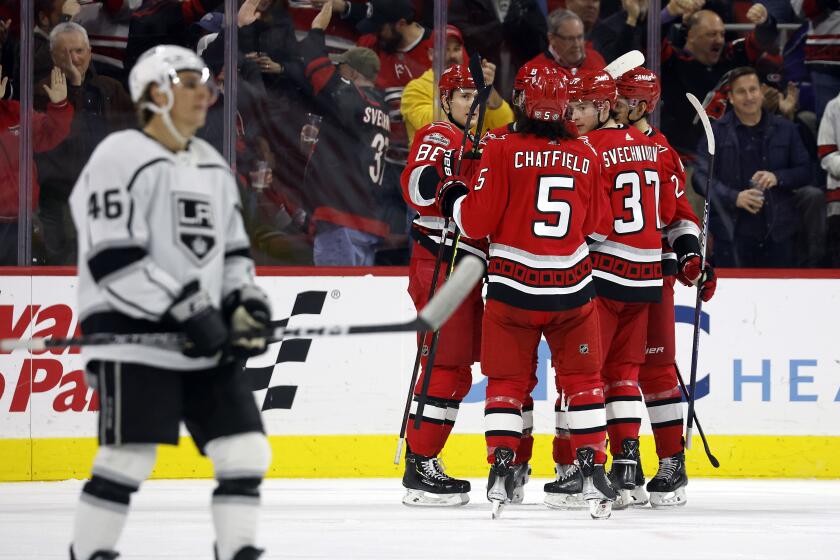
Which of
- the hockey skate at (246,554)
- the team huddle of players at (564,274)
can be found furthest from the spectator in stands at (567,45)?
the hockey skate at (246,554)

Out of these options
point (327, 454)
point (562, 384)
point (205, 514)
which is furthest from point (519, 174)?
point (327, 454)

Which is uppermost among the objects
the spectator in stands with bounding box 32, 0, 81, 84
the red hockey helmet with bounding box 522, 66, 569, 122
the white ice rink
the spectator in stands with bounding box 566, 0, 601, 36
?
the spectator in stands with bounding box 566, 0, 601, 36

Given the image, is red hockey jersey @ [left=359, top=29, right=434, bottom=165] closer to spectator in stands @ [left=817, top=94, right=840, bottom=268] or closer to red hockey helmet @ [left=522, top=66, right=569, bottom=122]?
spectator in stands @ [left=817, top=94, right=840, bottom=268]

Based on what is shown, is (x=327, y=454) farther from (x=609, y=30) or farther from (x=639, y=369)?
(x=609, y=30)

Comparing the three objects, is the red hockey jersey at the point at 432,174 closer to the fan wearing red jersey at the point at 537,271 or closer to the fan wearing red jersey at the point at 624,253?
the fan wearing red jersey at the point at 537,271

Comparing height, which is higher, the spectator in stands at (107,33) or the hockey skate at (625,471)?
the spectator in stands at (107,33)

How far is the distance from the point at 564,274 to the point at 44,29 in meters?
2.75

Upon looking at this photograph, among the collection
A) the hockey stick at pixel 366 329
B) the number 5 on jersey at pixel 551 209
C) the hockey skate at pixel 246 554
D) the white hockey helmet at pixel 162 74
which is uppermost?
the white hockey helmet at pixel 162 74

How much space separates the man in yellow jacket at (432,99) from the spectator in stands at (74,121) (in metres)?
1.18

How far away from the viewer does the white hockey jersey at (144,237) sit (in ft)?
9.36

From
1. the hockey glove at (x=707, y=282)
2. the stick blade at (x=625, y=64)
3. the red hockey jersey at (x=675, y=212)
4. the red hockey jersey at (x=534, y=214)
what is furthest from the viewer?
the stick blade at (x=625, y=64)

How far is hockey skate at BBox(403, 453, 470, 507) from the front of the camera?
16.2 feet

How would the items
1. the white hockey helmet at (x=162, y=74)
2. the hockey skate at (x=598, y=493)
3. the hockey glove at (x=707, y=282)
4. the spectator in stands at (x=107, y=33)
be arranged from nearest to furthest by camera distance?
the white hockey helmet at (x=162, y=74) < the hockey skate at (x=598, y=493) < the hockey glove at (x=707, y=282) < the spectator in stands at (x=107, y=33)

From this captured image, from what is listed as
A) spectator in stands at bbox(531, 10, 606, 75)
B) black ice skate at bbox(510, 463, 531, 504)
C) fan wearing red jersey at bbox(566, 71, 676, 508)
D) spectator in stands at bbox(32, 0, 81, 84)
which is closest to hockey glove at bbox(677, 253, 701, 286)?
fan wearing red jersey at bbox(566, 71, 676, 508)
